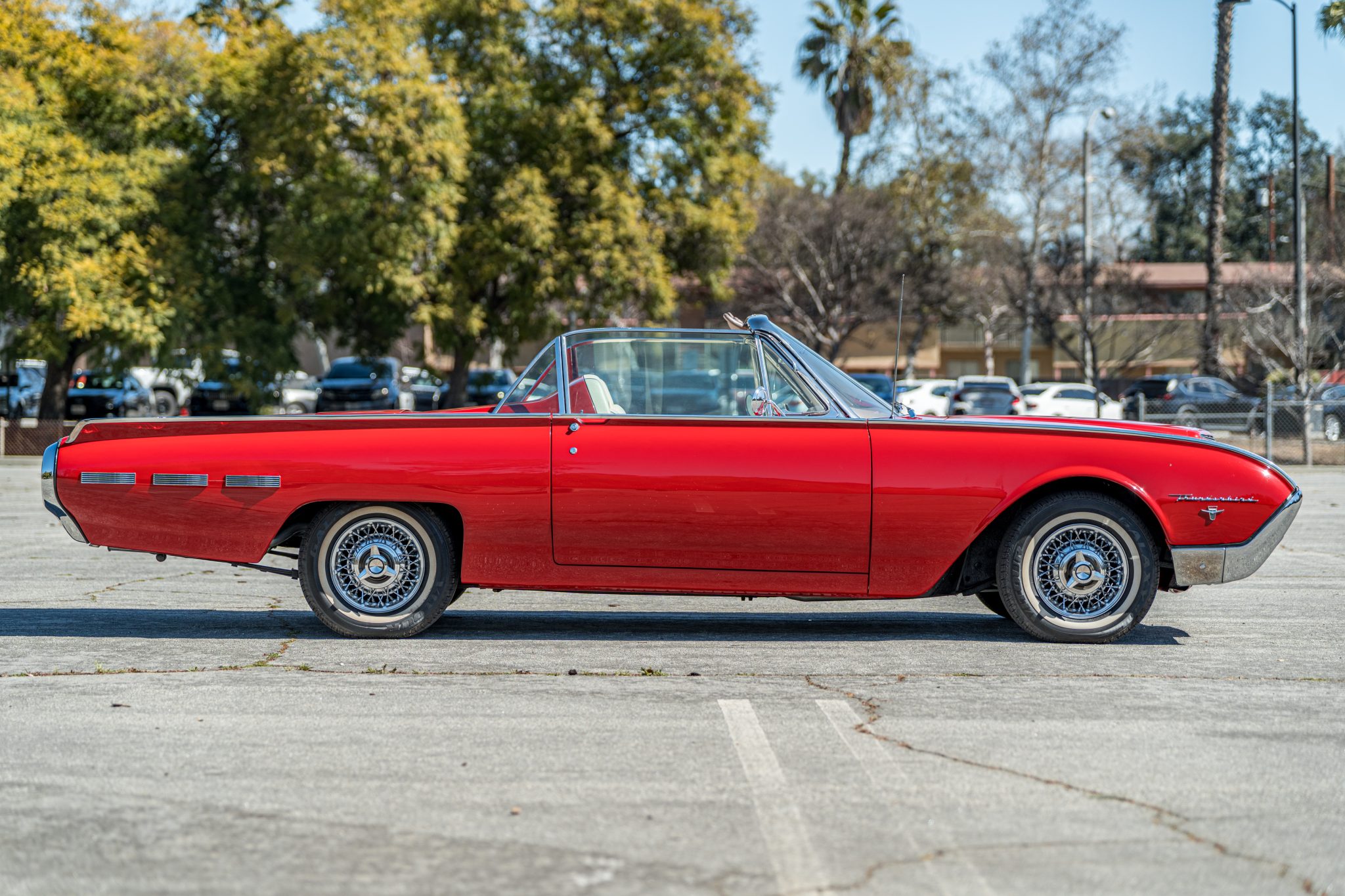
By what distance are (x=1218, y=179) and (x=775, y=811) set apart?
104 ft

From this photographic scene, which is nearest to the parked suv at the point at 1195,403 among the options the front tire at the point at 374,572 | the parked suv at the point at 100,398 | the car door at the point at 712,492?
the car door at the point at 712,492

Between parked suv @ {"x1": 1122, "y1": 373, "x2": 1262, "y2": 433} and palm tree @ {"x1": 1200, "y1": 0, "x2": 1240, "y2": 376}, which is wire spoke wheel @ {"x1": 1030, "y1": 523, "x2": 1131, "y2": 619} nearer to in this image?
parked suv @ {"x1": 1122, "y1": 373, "x2": 1262, "y2": 433}

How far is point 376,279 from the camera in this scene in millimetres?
28984

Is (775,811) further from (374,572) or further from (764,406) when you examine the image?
(374,572)

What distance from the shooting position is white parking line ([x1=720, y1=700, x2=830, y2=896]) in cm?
361

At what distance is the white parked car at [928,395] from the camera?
36969mm

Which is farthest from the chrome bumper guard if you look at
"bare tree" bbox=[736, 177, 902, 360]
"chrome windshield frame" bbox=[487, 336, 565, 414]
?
"bare tree" bbox=[736, 177, 902, 360]

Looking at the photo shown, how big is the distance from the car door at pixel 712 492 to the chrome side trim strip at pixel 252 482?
4.42 ft

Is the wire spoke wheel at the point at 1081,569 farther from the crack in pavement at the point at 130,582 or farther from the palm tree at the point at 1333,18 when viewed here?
the palm tree at the point at 1333,18

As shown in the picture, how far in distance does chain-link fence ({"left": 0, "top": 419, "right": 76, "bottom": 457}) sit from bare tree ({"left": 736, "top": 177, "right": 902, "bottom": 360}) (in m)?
24.1

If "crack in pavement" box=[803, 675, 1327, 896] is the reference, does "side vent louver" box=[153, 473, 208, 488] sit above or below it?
above

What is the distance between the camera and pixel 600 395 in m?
7.14

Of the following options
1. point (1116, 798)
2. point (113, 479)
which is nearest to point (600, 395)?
point (113, 479)

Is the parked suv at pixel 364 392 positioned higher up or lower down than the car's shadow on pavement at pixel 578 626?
higher up
